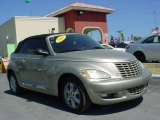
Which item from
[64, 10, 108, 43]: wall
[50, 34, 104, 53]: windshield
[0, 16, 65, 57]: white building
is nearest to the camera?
[50, 34, 104, 53]: windshield

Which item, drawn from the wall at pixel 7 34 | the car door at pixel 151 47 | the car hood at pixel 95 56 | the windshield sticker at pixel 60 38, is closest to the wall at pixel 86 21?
the wall at pixel 7 34

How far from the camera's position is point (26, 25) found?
85.5 ft

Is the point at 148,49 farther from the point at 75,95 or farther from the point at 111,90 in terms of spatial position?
the point at 111,90

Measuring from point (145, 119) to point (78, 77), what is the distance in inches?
59.0

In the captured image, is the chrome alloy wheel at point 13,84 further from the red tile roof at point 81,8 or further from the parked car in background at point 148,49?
the red tile roof at point 81,8

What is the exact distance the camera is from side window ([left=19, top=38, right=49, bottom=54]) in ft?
27.0

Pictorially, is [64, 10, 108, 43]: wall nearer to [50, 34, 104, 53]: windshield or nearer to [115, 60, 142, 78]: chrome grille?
[50, 34, 104, 53]: windshield

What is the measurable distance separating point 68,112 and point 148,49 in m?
9.22

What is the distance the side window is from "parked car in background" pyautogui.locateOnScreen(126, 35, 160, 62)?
299 inches

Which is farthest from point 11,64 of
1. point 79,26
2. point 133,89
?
point 79,26

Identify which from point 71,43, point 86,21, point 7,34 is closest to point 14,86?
point 71,43

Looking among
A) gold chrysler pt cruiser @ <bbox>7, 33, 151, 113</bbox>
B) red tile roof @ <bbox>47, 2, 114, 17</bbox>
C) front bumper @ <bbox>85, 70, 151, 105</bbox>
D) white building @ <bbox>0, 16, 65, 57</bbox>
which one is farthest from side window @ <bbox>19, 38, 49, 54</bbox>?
red tile roof @ <bbox>47, 2, 114, 17</bbox>

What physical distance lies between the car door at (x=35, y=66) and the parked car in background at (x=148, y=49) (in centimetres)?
770

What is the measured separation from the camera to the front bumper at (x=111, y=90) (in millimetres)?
6375
